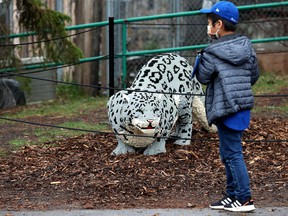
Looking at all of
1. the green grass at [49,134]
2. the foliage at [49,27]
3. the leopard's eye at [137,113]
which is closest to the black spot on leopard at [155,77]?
the leopard's eye at [137,113]

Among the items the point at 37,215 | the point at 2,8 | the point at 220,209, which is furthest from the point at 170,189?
the point at 2,8

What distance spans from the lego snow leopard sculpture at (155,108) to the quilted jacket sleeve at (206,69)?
970mm

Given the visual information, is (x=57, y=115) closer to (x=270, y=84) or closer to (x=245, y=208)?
(x=270, y=84)

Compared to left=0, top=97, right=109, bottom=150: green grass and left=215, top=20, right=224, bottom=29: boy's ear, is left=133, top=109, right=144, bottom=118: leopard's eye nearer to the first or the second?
left=215, top=20, right=224, bottom=29: boy's ear

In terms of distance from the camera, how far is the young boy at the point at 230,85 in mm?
6332

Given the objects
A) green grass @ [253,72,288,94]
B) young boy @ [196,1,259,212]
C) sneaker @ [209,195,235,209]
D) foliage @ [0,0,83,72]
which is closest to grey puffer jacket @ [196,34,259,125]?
young boy @ [196,1,259,212]

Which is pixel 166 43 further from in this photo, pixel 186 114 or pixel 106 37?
pixel 186 114

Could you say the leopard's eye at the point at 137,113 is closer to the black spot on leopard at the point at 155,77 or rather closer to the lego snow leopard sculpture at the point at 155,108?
the lego snow leopard sculpture at the point at 155,108

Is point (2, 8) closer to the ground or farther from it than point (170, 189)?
farther from it

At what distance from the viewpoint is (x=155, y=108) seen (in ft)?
26.5

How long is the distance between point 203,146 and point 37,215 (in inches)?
110

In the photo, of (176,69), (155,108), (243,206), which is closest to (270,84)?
(176,69)

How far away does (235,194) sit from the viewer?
21.6 ft

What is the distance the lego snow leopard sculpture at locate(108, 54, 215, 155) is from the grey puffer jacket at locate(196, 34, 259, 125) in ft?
3.32
